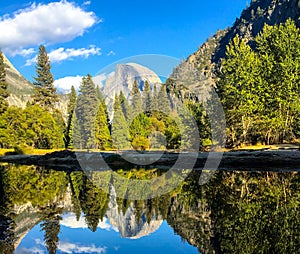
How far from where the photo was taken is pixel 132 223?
39.3 ft

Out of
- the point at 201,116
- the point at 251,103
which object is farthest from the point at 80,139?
the point at 251,103

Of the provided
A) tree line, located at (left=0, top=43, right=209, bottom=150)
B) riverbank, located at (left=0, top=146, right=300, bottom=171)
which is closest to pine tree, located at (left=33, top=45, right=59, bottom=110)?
tree line, located at (left=0, top=43, right=209, bottom=150)

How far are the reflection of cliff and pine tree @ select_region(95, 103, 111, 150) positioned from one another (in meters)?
61.4

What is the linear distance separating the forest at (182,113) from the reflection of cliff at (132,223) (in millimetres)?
32604

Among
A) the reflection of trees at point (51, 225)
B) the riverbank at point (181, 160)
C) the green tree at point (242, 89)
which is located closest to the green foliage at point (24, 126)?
the riverbank at point (181, 160)

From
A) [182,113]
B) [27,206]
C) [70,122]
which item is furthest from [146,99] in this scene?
[27,206]

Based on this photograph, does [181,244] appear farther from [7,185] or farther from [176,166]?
[176,166]

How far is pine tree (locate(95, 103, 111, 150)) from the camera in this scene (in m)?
75.1

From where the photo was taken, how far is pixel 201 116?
57.8m

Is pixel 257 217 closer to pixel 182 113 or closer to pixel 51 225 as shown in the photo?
pixel 51 225

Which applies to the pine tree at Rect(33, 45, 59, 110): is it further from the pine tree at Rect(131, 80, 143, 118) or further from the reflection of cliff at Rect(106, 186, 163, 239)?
the reflection of cliff at Rect(106, 186, 163, 239)

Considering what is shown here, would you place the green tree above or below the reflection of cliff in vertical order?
above

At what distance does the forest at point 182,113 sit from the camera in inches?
1697

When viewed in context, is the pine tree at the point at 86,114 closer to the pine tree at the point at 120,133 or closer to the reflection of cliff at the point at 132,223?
the pine tree at the point at 120,133
